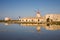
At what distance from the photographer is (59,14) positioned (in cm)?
3794

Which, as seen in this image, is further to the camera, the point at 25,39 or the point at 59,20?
the point at 59,20

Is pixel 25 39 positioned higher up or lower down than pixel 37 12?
lower down

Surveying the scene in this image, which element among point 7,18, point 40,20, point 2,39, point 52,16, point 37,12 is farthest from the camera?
point 7,18

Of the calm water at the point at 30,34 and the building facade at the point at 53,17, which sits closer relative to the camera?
the calm water at the point at 30,34

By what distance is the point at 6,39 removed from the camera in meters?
12.4

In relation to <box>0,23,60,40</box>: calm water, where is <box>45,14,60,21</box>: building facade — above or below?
above

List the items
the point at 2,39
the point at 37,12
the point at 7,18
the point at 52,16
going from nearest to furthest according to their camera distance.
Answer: the point at 2,39
the point at 52,16
the point at 37,12
the point at 7,18

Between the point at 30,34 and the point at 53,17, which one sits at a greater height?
the point at 53,17

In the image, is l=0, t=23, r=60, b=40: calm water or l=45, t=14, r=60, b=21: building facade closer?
l=0, t=23, r=60, b=40: calm water

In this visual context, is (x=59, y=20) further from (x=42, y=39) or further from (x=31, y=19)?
(x=42, y=39)

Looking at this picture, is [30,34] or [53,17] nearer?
[30,34]

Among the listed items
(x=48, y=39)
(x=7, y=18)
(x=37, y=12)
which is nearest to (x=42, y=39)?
(x=48, y=39)

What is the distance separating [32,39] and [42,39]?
0.84 metres

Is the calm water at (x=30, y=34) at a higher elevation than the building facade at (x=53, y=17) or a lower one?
lower
